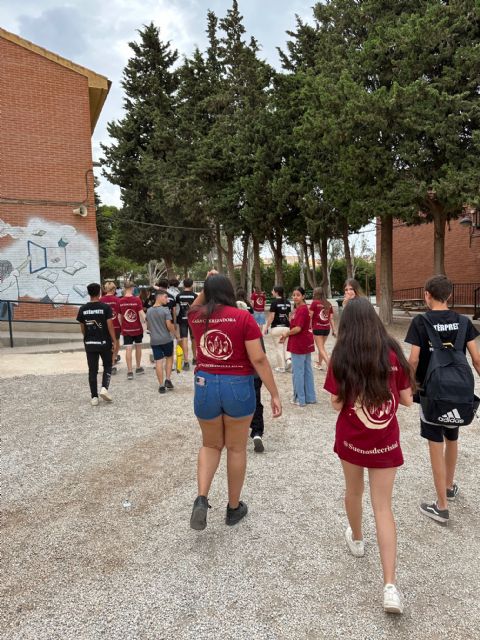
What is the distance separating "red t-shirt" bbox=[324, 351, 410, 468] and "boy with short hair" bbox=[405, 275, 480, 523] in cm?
69

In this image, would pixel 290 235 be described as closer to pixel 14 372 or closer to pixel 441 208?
pixel 441 208

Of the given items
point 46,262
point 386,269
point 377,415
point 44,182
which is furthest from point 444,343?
point 386,269

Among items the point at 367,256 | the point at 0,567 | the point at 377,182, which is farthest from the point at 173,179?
the point at 367,256

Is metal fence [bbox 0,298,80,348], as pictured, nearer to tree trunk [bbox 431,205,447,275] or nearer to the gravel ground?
the gravel ground

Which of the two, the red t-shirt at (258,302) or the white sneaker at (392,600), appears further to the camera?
the red t-shirt at (258,302)

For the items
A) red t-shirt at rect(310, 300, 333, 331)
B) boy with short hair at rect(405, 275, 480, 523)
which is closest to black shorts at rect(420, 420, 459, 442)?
boy with short hair at rect(405, 275, 480, 523)

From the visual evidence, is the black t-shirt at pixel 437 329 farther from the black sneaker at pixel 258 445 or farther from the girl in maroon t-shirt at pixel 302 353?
the girl in maroon t-shirt at pixel 302 353

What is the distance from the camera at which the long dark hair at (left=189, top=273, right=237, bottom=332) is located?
9.59ft

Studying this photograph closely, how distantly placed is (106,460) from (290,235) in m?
18.2

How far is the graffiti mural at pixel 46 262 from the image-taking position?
520 inches

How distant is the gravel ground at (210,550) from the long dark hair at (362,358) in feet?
3.74

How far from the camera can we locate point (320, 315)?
26.2 ft

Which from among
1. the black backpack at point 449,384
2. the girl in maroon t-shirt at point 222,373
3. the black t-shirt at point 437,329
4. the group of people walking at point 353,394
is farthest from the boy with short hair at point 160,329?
the black backpack at point 449,384

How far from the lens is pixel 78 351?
11328 millimetres
